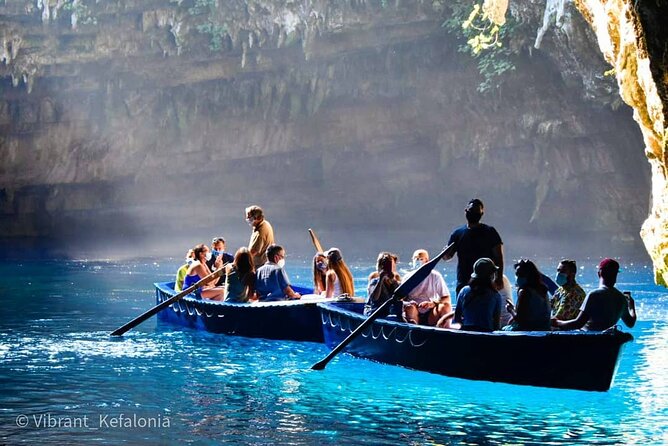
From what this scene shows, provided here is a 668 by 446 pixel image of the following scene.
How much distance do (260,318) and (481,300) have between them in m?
4.60

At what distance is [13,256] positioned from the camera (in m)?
34.3

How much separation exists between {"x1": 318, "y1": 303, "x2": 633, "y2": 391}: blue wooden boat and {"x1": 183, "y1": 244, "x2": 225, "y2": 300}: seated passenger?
4657 mm

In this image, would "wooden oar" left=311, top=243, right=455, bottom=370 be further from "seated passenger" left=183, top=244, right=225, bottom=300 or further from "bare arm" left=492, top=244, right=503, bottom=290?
"seated passenger" left=183, top=244, right=225, bottom=300

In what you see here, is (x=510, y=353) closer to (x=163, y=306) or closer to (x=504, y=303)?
(x=504, y=303)

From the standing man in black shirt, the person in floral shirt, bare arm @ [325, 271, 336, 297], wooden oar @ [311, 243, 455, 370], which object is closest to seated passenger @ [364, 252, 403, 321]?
wooden oar @ [311, 243, 455, 370]

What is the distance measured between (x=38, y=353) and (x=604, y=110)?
78.9 feet

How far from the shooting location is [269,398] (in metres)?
9.86

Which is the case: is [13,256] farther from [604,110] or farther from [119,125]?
[604,110]

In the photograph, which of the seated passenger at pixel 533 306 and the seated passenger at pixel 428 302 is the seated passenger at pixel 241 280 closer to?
the seated passenger at pixel 428 302

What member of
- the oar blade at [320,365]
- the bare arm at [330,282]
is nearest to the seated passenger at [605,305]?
the oar blade at [320,365]

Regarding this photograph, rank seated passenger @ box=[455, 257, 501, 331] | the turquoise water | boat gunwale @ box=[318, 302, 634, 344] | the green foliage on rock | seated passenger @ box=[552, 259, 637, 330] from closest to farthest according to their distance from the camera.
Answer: the turquoise water → boat gunwale @ box=[318, 302, 634, 344] → seated passenger @ box=[552, 259, 637, 330] → seated passenger @ box=[455, 257, 501, 331] → the green foliage on rock

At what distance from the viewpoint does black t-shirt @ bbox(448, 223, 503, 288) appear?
10.3 m

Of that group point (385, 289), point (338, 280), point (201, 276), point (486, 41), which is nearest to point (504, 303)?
point (385, 289)

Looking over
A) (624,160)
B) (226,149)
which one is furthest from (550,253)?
(226,149)
